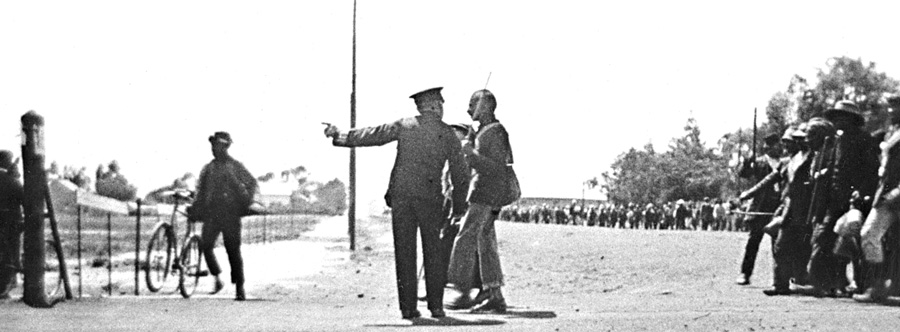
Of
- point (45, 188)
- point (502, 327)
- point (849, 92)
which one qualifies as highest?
point (849, 92)

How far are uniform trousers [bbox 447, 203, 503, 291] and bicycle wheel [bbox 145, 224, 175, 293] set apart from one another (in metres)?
2.12

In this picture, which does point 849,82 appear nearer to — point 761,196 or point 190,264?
point 761,196

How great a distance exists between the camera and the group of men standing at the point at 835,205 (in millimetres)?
11609

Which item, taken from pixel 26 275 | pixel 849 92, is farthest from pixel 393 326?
pixel 849 92

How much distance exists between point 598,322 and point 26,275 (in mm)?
4221

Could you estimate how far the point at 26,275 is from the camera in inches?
425

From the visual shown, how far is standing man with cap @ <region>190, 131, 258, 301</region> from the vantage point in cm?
1047

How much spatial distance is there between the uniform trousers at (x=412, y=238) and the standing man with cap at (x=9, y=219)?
310 cm

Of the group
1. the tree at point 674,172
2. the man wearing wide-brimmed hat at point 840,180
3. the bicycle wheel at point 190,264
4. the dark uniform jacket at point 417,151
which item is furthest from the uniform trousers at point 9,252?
the tree at point 674,172

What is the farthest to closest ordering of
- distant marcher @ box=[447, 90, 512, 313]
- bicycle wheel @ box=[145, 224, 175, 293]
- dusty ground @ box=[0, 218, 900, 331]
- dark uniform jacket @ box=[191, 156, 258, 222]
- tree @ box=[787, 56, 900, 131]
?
tree @ box=[787, 56, 900, 131] → bicycle wheel @ box=[145, 224, 175, 293] → distant marcher @ box=[447, 90, 512, 313] → dark uniform jacket @ box=[191, 156, 258, 222] → dusty ground @ box=[0, 218, 900, 331]

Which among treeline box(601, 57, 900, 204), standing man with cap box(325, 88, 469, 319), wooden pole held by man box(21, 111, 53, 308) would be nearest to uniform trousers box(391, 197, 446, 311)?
standing man with cap box(325, 88, 469, 319)

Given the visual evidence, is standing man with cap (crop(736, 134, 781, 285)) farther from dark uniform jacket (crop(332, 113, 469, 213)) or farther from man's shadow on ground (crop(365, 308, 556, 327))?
dark uniform jacket (crop(332, 113, 469, 213))

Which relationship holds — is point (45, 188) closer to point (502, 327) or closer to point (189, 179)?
point (189, 179)

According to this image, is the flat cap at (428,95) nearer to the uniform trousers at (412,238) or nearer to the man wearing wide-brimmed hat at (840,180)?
the uniform trousers at (412,238)
